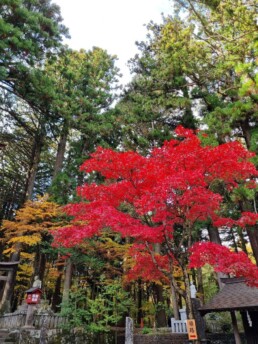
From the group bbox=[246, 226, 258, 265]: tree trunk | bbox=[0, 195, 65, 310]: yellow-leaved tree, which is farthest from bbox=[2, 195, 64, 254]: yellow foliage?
bbox=[246, 226, 258, 265]: tree trunk

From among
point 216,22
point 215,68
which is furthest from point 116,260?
point 216,22

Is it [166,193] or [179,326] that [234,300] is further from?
[166,193]

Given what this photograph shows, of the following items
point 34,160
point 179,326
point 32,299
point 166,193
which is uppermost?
point 34,160

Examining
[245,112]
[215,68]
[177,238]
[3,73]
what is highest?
[215,68]

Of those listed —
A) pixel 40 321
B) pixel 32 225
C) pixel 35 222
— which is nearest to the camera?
pixel 40 321

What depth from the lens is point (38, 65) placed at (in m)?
15.3

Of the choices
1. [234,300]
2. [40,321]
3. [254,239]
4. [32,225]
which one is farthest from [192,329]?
[32,225]

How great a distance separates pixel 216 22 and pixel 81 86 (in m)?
8.68

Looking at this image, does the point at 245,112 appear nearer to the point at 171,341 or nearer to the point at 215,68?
the point at 215,68

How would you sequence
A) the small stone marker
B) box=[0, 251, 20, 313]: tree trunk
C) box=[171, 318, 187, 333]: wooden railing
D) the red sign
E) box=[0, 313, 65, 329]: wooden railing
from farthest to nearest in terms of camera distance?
1. box=[0, 251, 20, 313]: tree trunk
2. box=[171, 318, 187, 333]: wooden railing
3. the red sign
4. box=[0, 313, 65, 329]: wooden railing
5. the small stone marker

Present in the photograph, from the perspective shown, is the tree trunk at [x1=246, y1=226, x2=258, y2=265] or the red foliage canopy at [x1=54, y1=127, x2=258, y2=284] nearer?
the red foliage canopy at [x1=54, y1=127, x2=258, y2=284]

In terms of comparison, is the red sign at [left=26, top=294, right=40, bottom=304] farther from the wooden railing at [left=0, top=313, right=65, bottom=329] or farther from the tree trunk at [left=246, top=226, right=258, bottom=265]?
the tree trunk at [left=246, top=226, right=258, bottom=265]

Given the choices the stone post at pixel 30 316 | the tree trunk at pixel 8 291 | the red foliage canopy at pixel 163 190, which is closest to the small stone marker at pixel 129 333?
the red foliage canopy at pixel 163 190

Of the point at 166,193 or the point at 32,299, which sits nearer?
the point at 166,193
